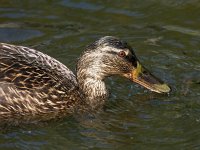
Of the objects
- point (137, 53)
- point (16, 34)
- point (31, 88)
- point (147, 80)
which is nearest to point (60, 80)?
point (31, 88)

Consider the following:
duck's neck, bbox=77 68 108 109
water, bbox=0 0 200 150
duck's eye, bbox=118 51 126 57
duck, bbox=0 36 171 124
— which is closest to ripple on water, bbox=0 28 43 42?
water, bbox=0 0 200 150

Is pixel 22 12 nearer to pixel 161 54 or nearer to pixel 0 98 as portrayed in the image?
pixel 161 54

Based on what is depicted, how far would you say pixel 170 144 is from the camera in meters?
9.76

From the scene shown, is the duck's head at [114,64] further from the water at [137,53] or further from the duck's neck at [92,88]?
the water at [137,53]

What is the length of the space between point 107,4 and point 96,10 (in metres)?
0.37

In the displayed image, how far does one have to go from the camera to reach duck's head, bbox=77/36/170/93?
10938mm

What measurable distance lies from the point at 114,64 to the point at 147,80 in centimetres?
61

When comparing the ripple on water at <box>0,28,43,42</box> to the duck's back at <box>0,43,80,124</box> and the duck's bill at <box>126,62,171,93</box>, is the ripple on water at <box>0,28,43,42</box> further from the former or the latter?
the duck's bill at <box>126,62,171,93</box>

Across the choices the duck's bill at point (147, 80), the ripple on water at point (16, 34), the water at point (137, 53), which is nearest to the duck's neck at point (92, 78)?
the water at point (137, 53)

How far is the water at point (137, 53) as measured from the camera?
996 centimetres

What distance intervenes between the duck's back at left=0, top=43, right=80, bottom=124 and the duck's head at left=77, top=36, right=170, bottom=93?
1.38 ft

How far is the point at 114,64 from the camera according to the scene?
11.2 metres

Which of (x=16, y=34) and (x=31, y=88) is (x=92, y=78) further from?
(x=16, y=34)

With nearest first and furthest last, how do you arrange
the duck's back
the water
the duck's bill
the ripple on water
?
the water → the duck's back → the duck's bill → the ripple on water
